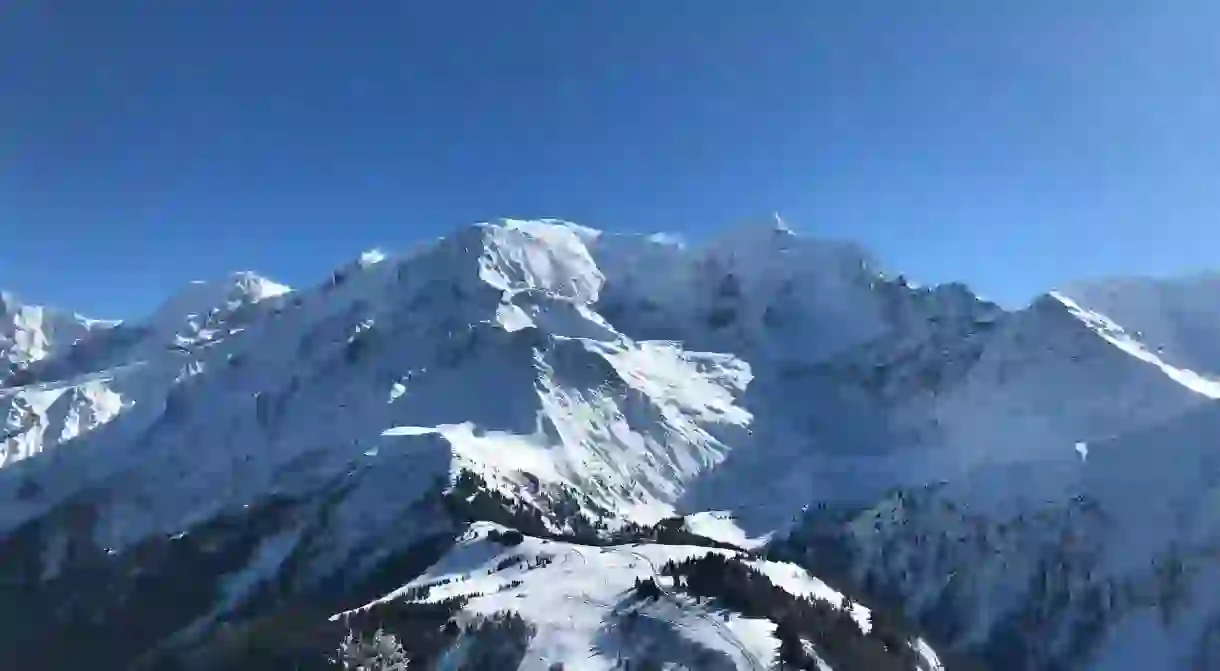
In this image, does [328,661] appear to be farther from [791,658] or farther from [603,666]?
[791,658]

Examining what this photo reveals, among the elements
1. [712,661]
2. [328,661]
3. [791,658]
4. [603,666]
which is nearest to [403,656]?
[328,661]

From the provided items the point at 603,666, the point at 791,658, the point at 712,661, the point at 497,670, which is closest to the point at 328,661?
the point at 497,670

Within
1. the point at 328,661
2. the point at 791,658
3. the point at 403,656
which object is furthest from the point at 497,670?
the point at 791,658

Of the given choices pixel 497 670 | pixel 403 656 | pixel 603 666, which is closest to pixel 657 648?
pixel 603 666

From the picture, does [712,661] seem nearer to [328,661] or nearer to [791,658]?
[791,658]

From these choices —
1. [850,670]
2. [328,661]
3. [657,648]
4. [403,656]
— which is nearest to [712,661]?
[657,648]

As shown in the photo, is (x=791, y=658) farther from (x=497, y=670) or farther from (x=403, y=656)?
(x=403, y=656)

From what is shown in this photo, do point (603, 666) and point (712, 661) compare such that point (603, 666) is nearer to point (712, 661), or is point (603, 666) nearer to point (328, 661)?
point (712, 661)
